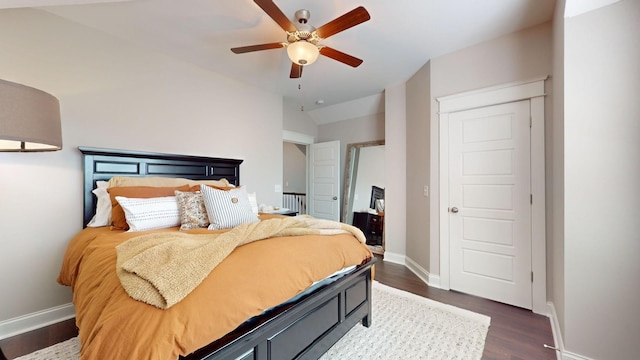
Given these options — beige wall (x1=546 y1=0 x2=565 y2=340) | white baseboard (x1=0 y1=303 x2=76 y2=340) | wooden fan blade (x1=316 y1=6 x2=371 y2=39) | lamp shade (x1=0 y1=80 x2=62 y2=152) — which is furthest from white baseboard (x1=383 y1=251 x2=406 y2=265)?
lamp shade (x1=0 y1=80 x2=62 y2=152)

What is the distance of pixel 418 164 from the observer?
11.3ft

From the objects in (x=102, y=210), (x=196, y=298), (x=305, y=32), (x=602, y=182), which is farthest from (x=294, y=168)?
(x=196, y=298)

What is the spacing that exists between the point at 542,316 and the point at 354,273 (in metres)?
1.92

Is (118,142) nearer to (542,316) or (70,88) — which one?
(70,88)

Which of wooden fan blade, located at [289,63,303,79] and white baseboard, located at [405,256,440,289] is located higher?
wooden fan blade, located at [289,63,303,79]

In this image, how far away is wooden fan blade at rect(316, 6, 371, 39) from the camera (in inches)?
69.8

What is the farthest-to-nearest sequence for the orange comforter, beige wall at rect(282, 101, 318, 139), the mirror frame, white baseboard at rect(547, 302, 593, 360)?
the mirror frame < beige wall at rect(282, 101, 318, 139) < white baseboard at rect(547, 302, 593, 360) < the orange comforter

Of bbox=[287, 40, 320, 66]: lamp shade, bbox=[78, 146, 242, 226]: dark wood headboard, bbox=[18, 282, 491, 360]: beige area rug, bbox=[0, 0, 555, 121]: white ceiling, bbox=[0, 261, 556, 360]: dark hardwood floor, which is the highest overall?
bbox=[0, 0, 555, 121]: white ceiling

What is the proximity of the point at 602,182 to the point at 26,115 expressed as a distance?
311 cm

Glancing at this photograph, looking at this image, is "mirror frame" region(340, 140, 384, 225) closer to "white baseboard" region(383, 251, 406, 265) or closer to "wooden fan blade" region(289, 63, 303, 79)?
"white baseboard" region(383, 251, 406, 265)

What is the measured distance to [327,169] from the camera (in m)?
5.17

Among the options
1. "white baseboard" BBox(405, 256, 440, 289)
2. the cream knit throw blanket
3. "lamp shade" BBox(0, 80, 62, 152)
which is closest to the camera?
the cream knit throw blanket

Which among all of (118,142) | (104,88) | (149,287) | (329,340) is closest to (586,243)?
(329,340)

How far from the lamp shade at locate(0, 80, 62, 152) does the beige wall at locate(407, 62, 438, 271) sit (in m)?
3.24
